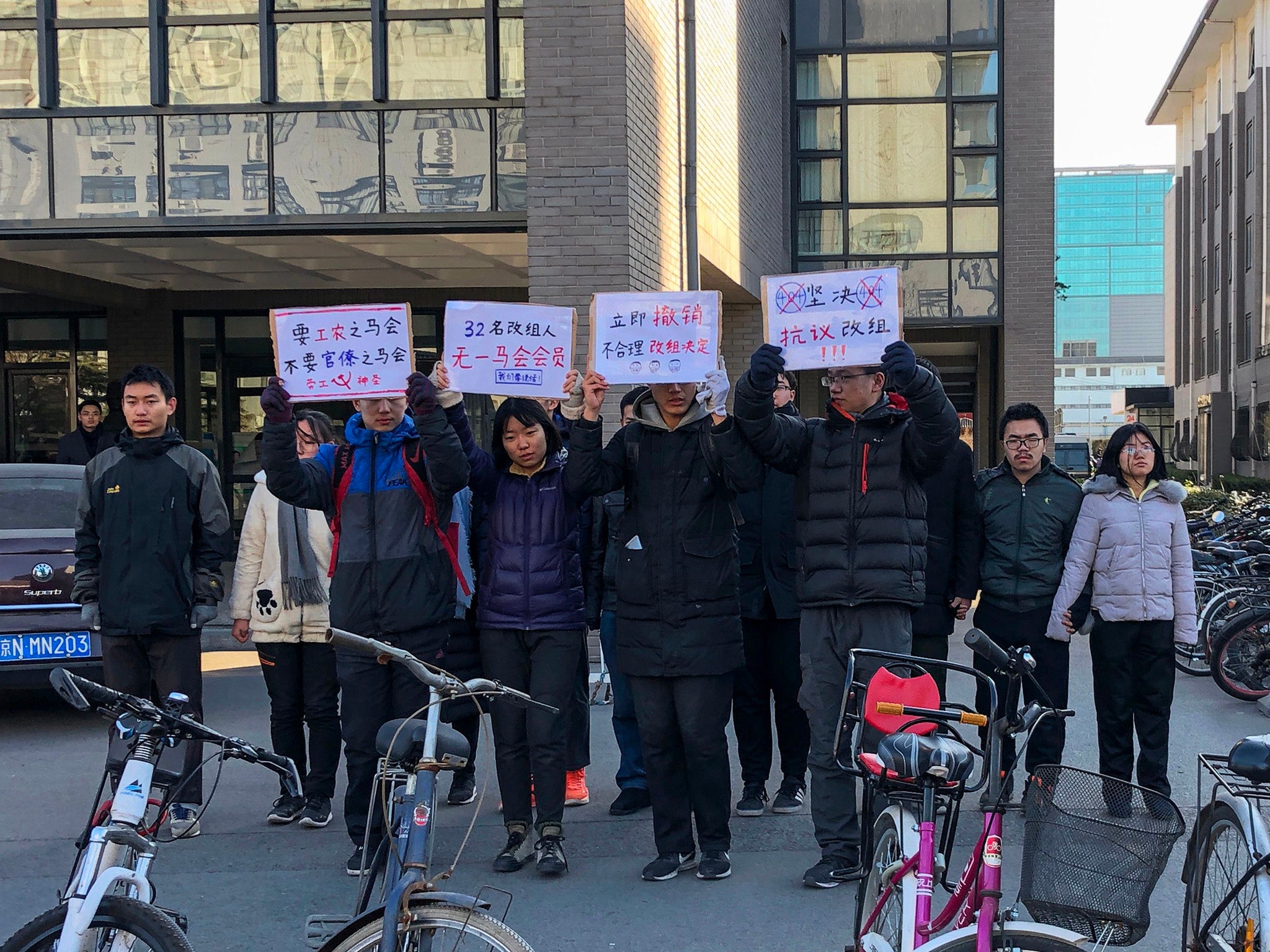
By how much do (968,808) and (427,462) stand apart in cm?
320

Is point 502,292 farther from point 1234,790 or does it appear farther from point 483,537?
point 1234,790

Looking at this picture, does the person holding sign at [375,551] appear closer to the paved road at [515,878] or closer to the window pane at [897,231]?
the paved road at [515,878]

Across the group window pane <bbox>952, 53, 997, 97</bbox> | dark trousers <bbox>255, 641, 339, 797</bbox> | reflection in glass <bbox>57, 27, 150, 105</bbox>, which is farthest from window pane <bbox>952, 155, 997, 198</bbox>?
dark trousers <bbox>255, 641, 339, 797</bbox>

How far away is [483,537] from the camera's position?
5.72 metres

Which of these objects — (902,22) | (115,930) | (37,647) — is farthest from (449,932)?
(902,22)

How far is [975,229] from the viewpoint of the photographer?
19.1 metres

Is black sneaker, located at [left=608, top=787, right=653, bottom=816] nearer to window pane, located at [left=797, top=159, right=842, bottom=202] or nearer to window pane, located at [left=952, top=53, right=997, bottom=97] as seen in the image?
window pane, located at [left=797, top=159, right=842, bottom=202]

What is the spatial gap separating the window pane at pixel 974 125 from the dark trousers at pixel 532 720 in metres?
15.6

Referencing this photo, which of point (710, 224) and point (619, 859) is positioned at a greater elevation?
point (710, 224)

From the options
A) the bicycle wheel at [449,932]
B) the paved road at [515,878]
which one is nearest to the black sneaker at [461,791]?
the paved road at [515,878]

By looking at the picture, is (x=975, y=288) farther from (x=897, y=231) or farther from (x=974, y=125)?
(x=974, y=125)

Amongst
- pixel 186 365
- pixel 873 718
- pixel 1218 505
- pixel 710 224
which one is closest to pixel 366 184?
pixel 710 224

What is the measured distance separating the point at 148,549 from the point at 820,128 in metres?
15.6

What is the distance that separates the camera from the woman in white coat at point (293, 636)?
240 inches
